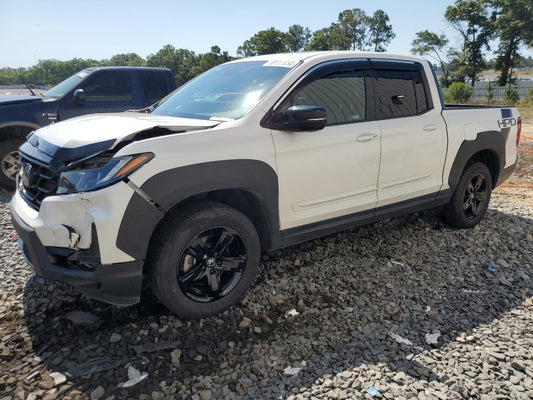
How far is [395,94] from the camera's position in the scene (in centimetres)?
392

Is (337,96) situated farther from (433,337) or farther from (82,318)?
(82,318)

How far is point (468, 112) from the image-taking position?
14.6 feet

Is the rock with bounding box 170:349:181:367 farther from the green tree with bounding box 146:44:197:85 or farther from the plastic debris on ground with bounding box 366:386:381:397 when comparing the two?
the green tree with bounding box 146:44:197:85

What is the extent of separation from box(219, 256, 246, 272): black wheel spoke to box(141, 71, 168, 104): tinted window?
5393 millimetres

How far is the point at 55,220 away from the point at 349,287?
7.70 ft

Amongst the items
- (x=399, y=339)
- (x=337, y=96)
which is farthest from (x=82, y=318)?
(x=337, y=96)

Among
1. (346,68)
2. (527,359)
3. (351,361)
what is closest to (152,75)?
(346,68)

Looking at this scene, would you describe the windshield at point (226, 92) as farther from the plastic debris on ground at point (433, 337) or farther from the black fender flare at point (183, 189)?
the plastic debris on ground at point (433, 337)

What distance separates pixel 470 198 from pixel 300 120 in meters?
2.86

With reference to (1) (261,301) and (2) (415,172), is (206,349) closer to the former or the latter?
(1) (261,301)

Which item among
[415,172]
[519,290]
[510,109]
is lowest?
[519,290]

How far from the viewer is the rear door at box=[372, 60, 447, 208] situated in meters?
3.77

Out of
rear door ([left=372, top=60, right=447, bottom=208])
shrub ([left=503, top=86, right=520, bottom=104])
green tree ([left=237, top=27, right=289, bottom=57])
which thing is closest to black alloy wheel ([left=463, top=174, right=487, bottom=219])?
rear door ([left=372, top=60, right=447, bottom=208])

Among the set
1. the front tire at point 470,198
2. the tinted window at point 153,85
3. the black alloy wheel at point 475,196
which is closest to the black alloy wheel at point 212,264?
the front tire at point 470,198
